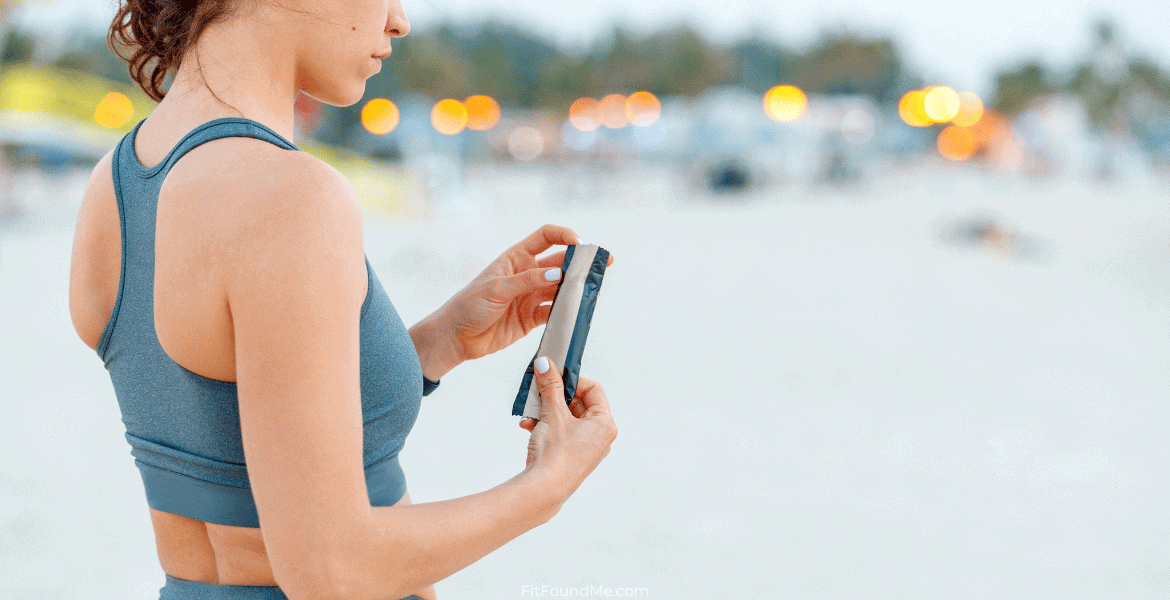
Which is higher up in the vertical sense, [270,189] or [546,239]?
[546,239]

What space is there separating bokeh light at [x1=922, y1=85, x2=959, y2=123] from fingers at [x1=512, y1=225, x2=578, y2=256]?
25838 millimetres

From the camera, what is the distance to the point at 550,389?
996mm

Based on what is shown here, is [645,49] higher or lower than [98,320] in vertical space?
higher

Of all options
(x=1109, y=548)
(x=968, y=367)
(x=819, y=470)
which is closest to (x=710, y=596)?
(x=819, y=470)

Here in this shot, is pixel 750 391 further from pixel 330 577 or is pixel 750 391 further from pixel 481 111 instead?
pixel 481 111

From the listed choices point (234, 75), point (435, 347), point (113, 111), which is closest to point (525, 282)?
point (435, 347)

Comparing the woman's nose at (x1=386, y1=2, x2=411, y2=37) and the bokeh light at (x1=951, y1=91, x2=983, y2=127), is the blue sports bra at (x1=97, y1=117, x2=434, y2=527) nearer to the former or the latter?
the woman's nose at (x1=386, y1=2, x2=411, y2=37)

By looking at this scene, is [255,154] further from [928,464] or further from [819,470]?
[928,464]

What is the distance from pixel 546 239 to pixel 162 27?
1.90 ft

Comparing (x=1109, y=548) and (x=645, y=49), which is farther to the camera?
(x=645, y=49)

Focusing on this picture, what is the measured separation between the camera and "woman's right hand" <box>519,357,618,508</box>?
3.06 ft

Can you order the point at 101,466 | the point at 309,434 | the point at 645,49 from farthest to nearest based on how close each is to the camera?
the point at 645,49 < the point at 101,466 < the point at 309,434

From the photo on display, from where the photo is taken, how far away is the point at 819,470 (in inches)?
178

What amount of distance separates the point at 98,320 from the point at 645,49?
4834 cm
